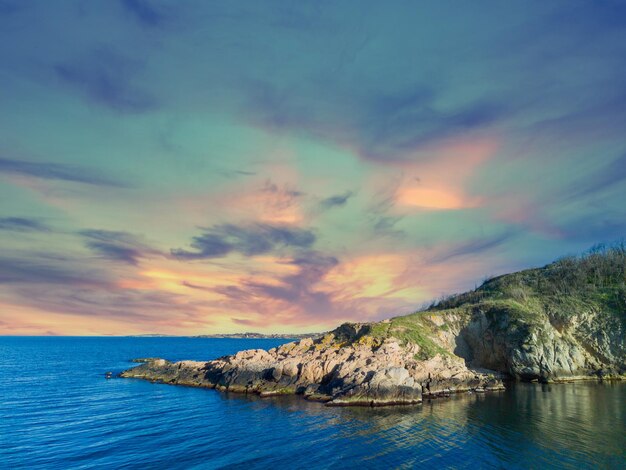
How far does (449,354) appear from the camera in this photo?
77.4m

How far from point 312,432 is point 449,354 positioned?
45.7 m

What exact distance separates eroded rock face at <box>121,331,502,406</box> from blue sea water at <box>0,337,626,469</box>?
13.5 ft

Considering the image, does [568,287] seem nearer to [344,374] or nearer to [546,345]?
[546,345]

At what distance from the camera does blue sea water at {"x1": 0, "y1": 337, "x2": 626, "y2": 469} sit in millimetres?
34125

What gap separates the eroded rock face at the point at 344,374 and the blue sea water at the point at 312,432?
4.13 meters

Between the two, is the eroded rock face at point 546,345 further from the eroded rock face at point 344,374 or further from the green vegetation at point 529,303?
the eroded rock face at point 344,374

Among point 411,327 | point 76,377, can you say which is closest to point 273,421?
point 411,327

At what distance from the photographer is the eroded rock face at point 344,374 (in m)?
57.6

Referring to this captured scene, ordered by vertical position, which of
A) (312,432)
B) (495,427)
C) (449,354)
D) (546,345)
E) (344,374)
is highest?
(546,345)

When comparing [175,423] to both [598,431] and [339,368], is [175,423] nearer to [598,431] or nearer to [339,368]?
[339,368]

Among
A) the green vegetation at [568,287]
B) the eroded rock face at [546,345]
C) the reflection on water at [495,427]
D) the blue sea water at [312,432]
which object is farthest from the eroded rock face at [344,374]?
the green vegetation at [568,287]

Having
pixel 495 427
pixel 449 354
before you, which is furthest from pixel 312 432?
pixel 449 354

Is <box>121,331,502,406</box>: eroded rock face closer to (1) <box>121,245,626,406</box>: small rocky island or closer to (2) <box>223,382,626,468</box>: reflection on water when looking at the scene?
(1) <box>121,245,626,406</box>: small rocky island

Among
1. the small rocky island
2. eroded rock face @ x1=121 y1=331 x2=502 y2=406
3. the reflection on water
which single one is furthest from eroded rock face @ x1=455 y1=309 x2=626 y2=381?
the reflection on water
